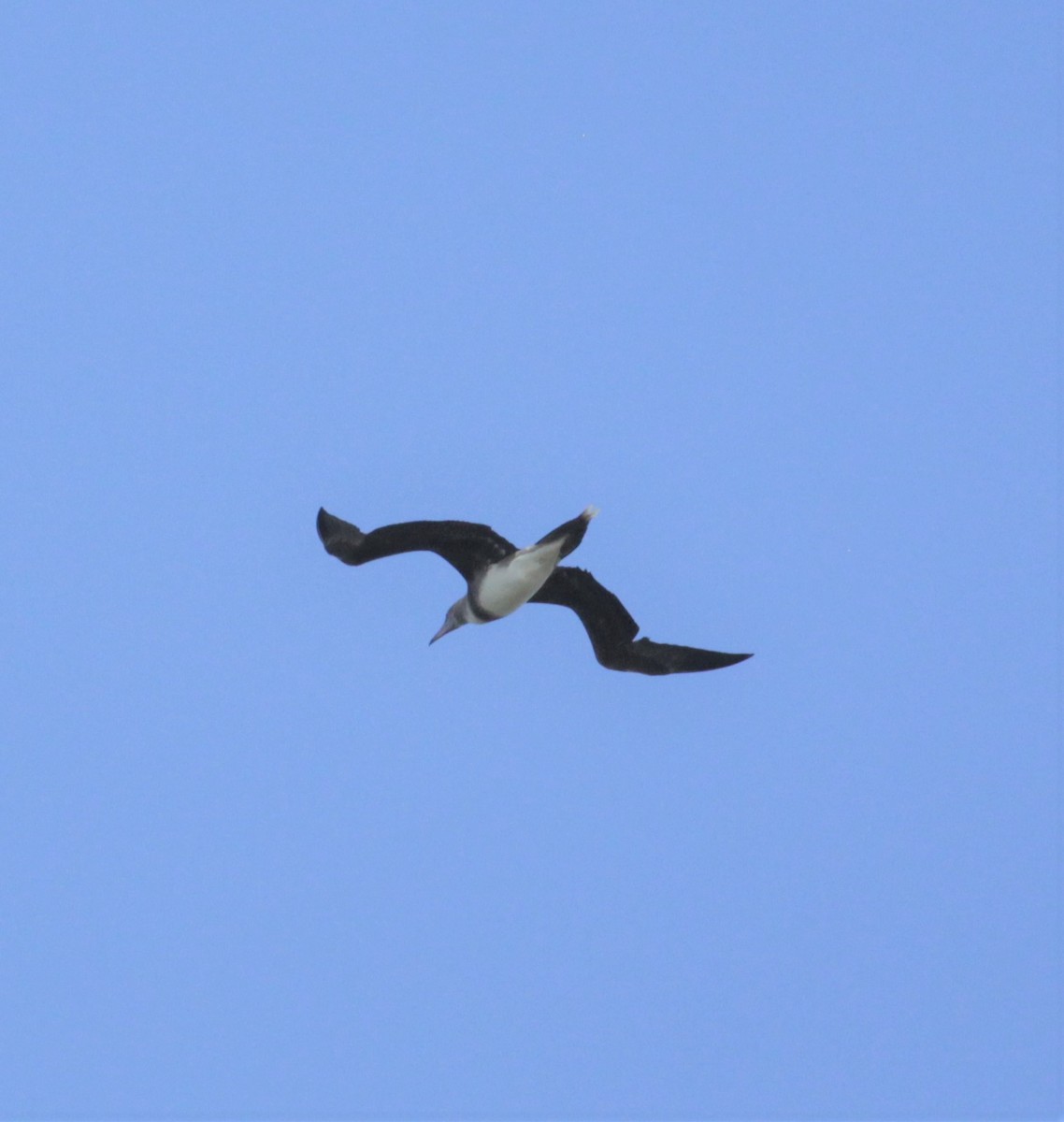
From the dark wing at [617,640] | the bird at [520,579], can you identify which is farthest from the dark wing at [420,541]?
the dark wing at [617,640]

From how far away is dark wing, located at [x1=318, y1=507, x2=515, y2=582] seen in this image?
17.2m

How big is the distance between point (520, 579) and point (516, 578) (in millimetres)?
37

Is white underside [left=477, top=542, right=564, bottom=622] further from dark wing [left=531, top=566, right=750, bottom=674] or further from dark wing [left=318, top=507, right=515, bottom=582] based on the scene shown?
dark wing [left=531, top=566, right=750, bottom=674]

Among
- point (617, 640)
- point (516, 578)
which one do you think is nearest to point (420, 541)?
point (516, 578)

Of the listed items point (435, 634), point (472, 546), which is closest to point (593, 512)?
point (472, 546)

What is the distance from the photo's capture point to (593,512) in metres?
16.8

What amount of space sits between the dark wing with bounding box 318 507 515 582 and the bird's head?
389 mm

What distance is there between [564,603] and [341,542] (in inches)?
96.6

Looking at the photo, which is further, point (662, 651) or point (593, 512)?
point (662, 651)

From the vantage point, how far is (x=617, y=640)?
1866 centimetres

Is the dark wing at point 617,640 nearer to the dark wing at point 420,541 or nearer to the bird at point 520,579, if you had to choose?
the bird at point 520,579

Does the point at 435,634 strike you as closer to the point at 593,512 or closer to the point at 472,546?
the point at 472,546

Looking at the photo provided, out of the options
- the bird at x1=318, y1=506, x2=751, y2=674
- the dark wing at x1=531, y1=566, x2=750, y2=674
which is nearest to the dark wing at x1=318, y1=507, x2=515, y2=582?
the bird at x1=318, y1=506, x2=751, y2=674

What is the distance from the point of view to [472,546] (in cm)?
1792
